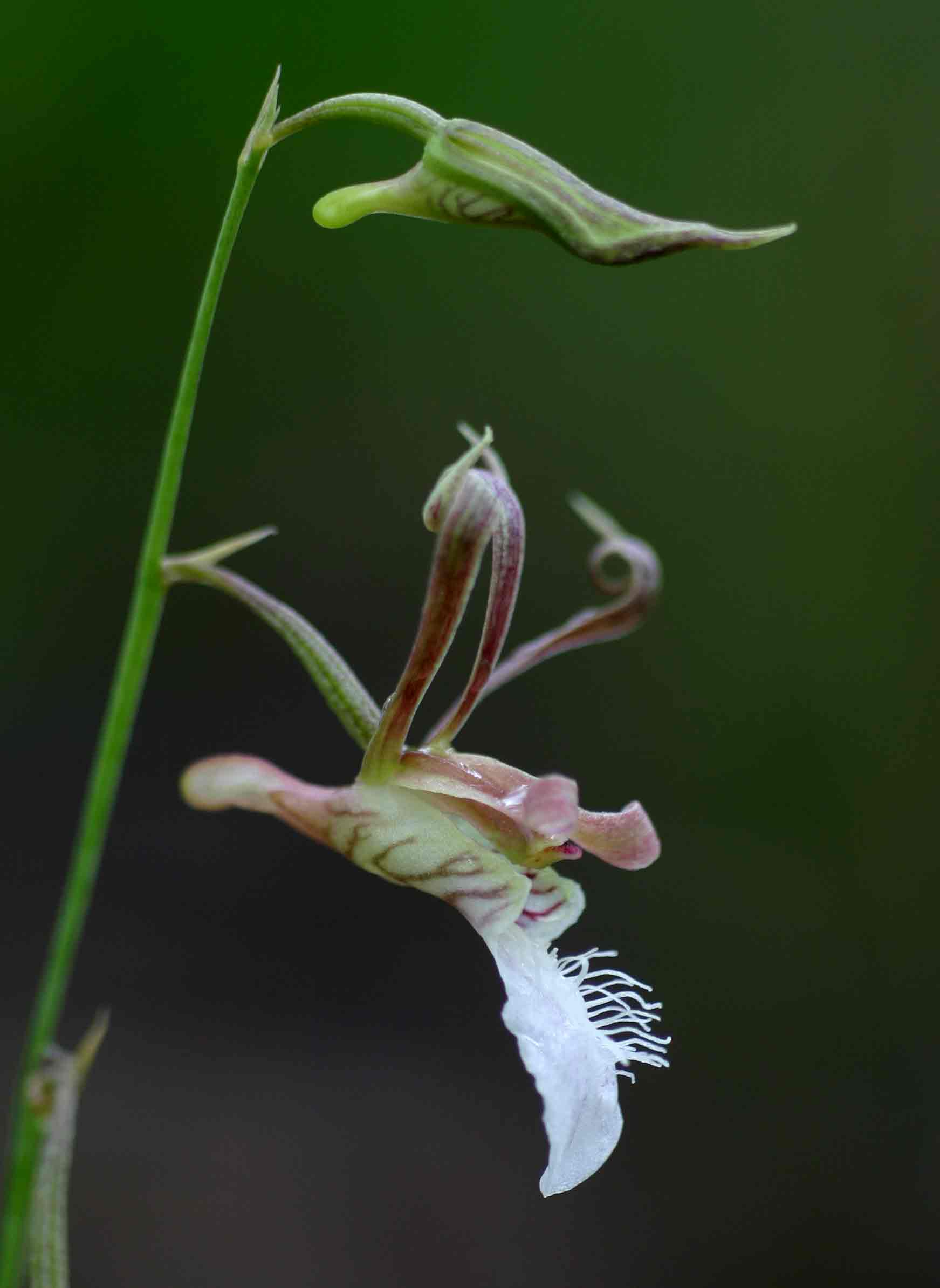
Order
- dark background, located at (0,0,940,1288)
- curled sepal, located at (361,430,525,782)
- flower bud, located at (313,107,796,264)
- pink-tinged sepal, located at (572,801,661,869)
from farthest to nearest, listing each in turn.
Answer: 1. dark background, located at (0,0,940,1288)
2. pink-tinged sepal, located at (572,801,661,869)
3. curled sepal, located at (361,430,525,782)
4. flower bud, located at (313,107,796,264)

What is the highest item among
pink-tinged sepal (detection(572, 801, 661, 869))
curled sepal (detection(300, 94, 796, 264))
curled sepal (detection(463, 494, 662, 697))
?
curled sepal (detection(300, 94, 796, 264))

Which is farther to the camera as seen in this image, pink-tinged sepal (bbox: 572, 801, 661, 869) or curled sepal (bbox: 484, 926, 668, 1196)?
pink-tinged sepal (bbox: 572, 801, 661, 869)

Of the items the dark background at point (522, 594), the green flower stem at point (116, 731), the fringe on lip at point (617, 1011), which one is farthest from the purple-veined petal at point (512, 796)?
the dark background at point (522, 594)

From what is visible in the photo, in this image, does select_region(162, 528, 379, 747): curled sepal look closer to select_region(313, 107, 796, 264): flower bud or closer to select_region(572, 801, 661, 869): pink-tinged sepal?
select_region(572, 801, 661, 869): pink-tinged sepal

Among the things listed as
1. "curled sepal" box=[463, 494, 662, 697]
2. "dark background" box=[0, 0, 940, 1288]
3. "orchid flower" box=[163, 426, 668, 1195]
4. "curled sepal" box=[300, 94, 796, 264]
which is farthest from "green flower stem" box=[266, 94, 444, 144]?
"dark background" box=[0, 0, 940, 1288]

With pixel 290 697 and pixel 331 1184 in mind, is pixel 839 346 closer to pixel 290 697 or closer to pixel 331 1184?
pixel 290 697

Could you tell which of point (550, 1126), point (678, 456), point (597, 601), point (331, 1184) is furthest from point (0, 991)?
point (550, 1126)

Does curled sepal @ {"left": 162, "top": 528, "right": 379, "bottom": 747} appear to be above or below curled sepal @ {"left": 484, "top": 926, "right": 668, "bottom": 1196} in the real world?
above

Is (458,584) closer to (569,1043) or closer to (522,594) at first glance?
(569,1043)
